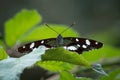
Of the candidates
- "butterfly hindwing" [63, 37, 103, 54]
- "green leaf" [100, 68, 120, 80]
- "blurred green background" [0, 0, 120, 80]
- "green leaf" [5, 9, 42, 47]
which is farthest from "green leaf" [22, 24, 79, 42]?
"blurred green background" [0, 0, 120, 80]

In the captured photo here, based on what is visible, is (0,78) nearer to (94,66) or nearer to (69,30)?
(94,66)

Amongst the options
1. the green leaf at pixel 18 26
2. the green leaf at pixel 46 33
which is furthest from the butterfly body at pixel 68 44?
the green leaf at pixel 18 26

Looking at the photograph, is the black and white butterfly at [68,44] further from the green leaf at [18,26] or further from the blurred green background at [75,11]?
the blurred green background at [75,11]

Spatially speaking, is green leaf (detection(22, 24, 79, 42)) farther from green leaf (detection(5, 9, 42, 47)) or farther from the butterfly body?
the butterfly body

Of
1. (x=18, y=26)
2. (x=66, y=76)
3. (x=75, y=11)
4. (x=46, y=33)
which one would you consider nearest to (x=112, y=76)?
(x=66, y=76)

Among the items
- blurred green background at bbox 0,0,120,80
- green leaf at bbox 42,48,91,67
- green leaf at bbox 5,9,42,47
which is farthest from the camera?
blurred green background at bbox 0,0,120,80
